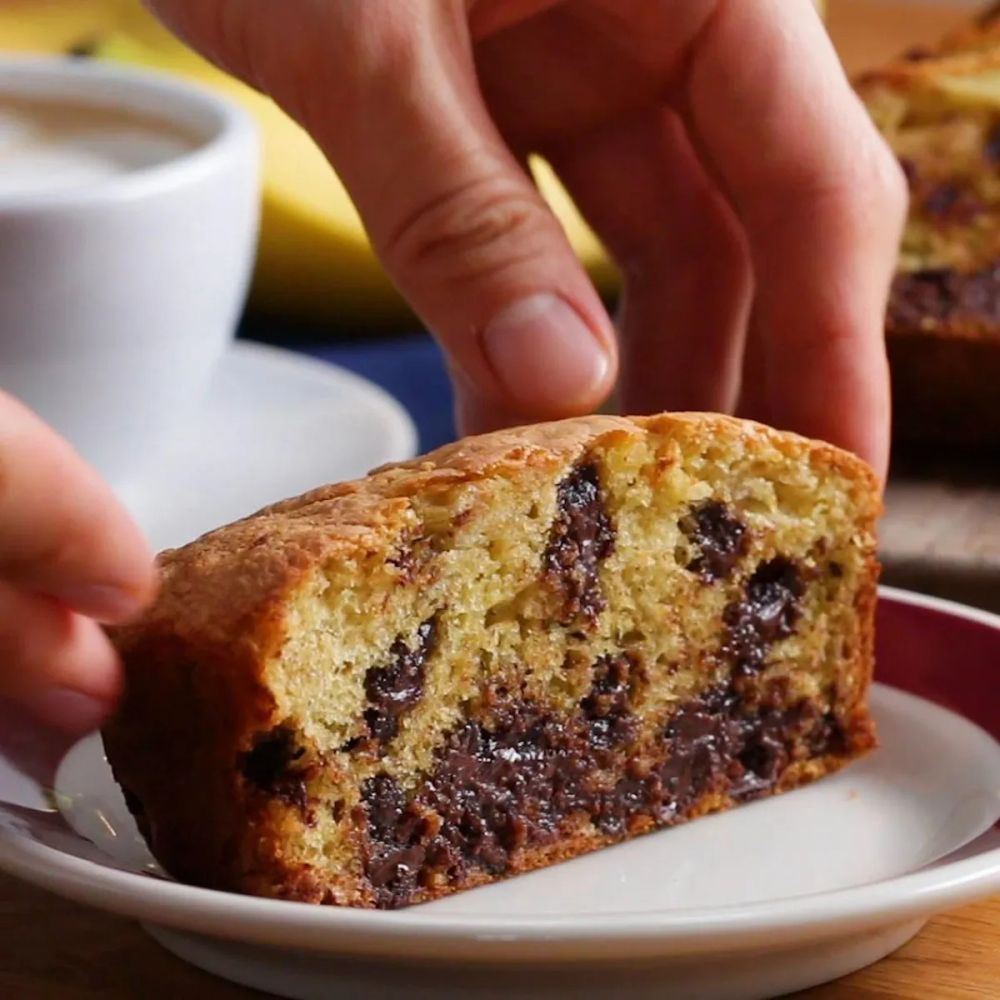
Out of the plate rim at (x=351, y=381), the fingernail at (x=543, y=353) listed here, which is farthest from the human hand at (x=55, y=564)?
the plate rim at (x=351, y=381)

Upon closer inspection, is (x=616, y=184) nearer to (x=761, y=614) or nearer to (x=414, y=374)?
(x=414, y=374)

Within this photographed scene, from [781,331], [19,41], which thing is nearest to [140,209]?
[781,331]

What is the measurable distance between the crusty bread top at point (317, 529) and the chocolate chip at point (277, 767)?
7 centimetres

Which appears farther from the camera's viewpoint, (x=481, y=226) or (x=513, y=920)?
(x=481, y=226)

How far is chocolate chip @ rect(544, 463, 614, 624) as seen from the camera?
1212mm

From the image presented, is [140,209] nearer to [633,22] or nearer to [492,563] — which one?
[633,22]

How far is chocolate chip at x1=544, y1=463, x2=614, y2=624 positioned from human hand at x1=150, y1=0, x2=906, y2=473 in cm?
17

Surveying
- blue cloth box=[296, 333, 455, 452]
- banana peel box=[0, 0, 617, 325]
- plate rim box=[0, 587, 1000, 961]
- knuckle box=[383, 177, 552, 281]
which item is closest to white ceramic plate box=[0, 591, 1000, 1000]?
plate rim box=[0, 587, 1000, 961]

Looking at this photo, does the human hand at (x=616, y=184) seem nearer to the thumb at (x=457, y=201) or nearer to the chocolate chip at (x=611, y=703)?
the thumb at (x=457, y=201)

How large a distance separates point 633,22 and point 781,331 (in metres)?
0.33

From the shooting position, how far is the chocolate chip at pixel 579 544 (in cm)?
121

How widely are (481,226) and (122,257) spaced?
0.53 m

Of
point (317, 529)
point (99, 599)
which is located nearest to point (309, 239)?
point (317, 529)

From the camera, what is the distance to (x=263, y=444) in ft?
6.56
